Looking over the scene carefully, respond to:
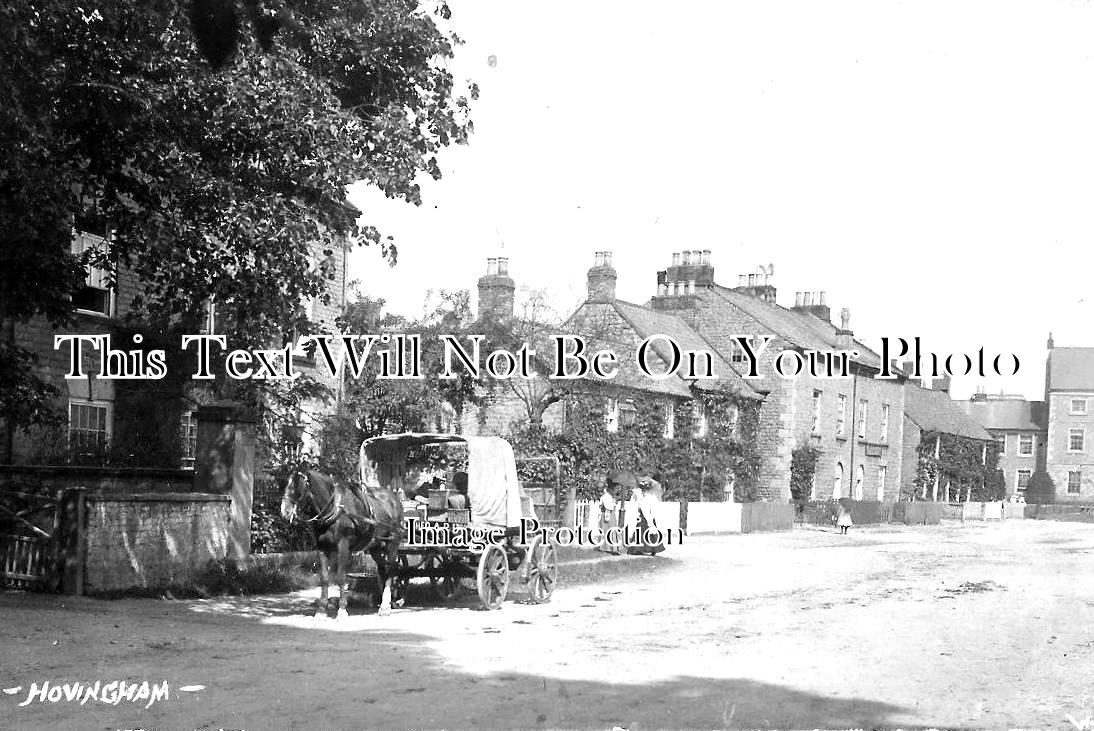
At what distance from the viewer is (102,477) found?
760 inches

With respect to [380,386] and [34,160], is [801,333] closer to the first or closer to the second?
[380,386]

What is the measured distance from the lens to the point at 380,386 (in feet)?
91.8

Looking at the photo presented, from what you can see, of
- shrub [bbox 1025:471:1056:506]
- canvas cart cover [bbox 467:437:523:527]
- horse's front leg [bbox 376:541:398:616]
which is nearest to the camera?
horse's front leg [bbox 376:541:398:616]

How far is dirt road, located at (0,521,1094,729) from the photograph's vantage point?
8.10m

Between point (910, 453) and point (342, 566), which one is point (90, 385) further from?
point (910, 453)

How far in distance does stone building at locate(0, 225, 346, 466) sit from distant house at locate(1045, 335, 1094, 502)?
7816 cm

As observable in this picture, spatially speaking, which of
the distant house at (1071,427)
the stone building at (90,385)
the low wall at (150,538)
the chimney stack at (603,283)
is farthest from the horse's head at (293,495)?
the distant house at (1071,427)

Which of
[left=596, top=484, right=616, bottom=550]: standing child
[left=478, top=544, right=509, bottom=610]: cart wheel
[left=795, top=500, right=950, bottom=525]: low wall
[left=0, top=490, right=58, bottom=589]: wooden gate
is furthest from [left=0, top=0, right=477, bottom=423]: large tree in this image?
[left=795, top=500, right=950, bottom=525]: low wall

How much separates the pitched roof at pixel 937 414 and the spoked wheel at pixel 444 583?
2055 inches

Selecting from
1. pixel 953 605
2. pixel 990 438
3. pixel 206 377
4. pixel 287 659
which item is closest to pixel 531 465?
pixel 206 377

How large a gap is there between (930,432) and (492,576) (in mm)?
55192

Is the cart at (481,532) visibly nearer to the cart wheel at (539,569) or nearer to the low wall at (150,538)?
the cart wheel at (539,569)

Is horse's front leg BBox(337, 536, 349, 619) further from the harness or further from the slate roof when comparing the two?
the slate roof

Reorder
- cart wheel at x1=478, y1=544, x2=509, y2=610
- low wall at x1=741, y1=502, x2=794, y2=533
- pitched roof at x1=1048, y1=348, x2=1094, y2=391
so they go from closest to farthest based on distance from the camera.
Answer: cart wheel at x1=478, y1=544, x2=509, y2=610, low wall at x1=741, y1=502, x2=794, y2=533, pitched roof at x1=1048, y1=348, x2=1094, y2=391
